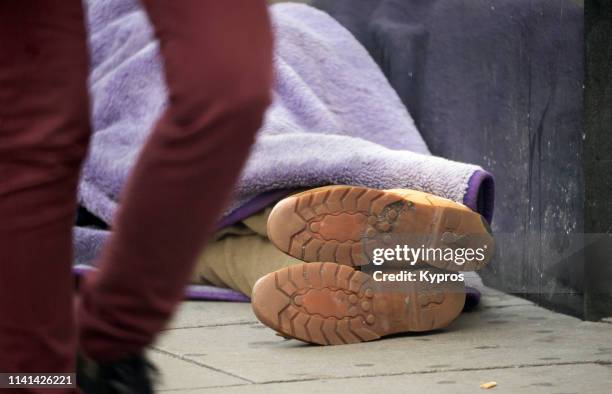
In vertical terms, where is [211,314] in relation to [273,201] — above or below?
below

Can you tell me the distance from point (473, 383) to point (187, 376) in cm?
53

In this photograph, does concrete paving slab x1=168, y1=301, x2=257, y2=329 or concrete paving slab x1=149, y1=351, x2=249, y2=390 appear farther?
concrete paving slab x1=168, y1=301, x2=257, y2=329

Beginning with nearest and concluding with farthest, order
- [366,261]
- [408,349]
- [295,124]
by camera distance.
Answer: [408,349], [366,261], [295,124]

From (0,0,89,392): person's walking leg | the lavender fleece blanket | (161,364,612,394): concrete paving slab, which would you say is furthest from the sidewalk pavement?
(0,0,89,392): person's walking leg

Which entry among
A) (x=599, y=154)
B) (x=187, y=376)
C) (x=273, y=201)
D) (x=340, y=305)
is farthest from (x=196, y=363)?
(x=599, y=154)

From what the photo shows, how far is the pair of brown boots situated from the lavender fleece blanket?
20 cm

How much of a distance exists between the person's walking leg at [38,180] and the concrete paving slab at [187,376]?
826mm

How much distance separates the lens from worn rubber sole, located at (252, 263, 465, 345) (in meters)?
2.70

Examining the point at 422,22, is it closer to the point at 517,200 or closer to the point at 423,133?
the point at 423,133

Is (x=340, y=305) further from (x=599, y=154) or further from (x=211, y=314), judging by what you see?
(x=599, y=154)

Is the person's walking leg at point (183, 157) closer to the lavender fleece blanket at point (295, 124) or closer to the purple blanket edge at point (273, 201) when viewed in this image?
the purple blanket edge at point (273, 201)

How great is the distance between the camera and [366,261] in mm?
2830

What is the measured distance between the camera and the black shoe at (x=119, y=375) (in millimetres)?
1375

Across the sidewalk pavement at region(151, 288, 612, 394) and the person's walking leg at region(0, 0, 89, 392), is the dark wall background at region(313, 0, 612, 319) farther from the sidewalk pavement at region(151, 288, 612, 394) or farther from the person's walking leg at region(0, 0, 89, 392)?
the person's walking leg at region(0, 0, 89, 392)
